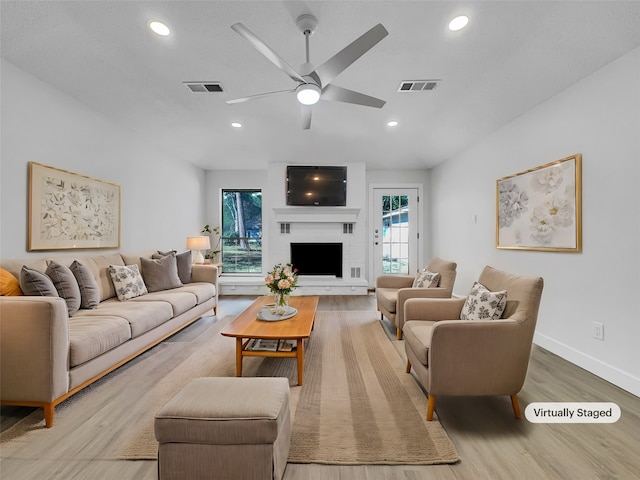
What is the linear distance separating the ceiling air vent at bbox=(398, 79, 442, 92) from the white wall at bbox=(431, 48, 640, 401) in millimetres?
1158

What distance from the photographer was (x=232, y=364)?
8.64ft

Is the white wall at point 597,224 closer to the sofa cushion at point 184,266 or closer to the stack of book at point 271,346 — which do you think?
the stack of book at point 271,346

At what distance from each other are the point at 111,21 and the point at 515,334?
3.48 meters

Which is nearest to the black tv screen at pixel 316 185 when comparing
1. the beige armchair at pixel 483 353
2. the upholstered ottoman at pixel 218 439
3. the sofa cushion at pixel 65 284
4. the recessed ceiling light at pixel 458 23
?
the recessed ceiling light at pixel 458 23

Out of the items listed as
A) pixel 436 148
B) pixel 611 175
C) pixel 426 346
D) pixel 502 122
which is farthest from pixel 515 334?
pixel 436 148

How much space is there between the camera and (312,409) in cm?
193

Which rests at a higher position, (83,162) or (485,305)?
(83,162)

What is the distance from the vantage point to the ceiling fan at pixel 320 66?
1.80m

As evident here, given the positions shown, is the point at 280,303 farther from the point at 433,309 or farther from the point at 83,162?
the point at 83,162

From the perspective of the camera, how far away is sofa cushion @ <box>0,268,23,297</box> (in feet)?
6.79

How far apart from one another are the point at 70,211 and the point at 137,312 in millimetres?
1366

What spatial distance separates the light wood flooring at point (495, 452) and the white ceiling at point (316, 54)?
262 cm

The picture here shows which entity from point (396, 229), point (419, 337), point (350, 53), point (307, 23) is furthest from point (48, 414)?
point (396, 229)

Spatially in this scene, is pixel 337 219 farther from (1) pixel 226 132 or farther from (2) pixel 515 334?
(2) pixel 515 334
